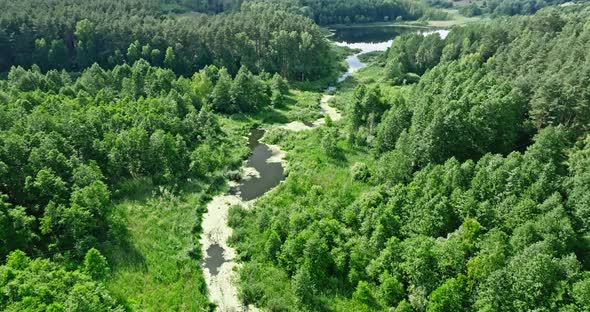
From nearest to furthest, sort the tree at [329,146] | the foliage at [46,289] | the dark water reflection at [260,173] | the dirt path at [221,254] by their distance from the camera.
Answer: the foliage at [46,289] < the dirt path at [221,254] < the dark water reflection at [260,173] < the tree at [329,146]

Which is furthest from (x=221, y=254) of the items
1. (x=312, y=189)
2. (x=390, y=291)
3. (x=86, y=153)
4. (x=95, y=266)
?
(x=86, y=153)

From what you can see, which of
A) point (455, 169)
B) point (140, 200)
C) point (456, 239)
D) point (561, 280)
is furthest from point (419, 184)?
point (140, 200)

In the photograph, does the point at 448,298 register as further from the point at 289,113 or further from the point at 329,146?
the point at 289,113

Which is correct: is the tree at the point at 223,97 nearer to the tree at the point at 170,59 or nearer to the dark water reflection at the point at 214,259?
the tree at the point at 170,59

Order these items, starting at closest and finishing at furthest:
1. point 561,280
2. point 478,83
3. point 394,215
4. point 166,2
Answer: point 561,280 → point 394,215 → point 478,83 → point 166,2

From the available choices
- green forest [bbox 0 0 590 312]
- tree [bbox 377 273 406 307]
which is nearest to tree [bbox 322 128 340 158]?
green forest [bbox 0 0 590 312]

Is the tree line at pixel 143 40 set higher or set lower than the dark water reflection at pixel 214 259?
higher

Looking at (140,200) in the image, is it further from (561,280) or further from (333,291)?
(561,280)

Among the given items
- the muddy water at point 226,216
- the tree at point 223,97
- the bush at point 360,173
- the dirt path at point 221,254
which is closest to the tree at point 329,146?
the muddy water at point 226,216
